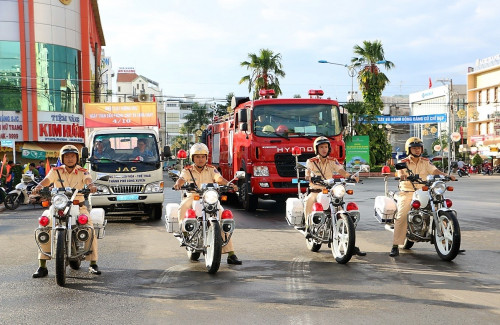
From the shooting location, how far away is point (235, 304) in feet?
19.7

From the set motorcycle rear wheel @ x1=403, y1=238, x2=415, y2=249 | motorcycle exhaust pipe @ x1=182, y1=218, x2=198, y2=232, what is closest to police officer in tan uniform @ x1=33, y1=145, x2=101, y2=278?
motorcycle exhaust pipe @ x1=182, y1=218, x2=198, y2=232

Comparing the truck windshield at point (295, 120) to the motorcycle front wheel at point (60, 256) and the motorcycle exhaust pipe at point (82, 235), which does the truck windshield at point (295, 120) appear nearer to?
the motorcycle exhaust pipe at point (82, 235)

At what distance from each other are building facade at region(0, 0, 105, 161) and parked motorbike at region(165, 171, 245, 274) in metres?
35.5

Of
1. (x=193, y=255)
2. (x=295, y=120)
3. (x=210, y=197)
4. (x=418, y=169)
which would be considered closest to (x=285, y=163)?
(x=295, y=120)

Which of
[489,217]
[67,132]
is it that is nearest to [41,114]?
[67,132]

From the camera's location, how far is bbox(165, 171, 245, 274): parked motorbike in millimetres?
7504

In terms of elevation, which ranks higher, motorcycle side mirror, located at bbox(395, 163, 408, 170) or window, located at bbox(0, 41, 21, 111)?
window, located at bbox(0, 41, 21, 111)

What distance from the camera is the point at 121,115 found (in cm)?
1806

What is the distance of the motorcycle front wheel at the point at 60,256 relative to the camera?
6.94m

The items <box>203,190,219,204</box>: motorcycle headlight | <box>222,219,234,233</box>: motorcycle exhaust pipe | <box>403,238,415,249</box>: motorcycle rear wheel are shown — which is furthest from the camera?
<box>403,238,415,249</box>: motorcycle rear wheel

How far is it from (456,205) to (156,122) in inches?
361

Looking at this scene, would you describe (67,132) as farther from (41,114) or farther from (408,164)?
(408,164)

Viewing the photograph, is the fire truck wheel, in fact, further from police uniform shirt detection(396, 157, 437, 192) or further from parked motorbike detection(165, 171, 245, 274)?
parked motorbike detection(165, 171, 245, 274)

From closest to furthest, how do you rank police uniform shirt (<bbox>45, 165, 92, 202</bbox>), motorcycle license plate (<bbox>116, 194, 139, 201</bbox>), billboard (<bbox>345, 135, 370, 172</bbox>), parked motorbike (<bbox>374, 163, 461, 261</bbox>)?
police uniform shirt (<bbox>45, 165, 92, 202</bbox>), parked motorbike (<bbox>374, 163, 461, 261</bbox>), motorcycle license plate (<bbox>116, 194, 139, 201</bbox>), billboard (<bbox>345, 135, 370, 172</bbox>)
